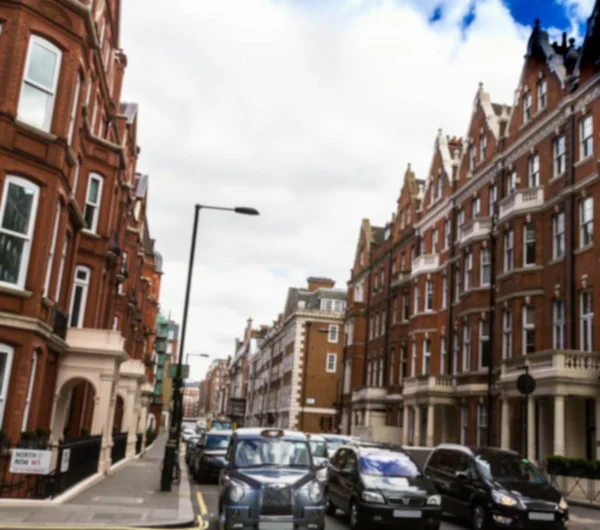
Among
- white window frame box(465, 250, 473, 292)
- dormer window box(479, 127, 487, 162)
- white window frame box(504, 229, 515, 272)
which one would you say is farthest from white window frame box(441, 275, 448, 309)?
white window frame box(504, 229, 515, 272)

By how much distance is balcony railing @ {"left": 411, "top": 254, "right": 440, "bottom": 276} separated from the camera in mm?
39844

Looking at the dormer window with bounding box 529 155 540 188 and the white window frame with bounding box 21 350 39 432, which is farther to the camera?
the dormer window with bounding box 529 155 540 188

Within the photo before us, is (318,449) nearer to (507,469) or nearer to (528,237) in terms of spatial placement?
(507,469)

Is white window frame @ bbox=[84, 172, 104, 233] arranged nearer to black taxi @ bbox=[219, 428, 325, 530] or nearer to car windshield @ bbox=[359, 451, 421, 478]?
car windshield @ bbox=[359, 451, 421, 478]

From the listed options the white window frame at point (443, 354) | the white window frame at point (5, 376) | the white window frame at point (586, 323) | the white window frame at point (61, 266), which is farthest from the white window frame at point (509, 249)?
the white window frame at point (5, 376)

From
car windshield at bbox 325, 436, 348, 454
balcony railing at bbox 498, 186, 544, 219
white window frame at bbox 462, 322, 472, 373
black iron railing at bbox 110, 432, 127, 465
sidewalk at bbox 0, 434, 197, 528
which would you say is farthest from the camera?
white window frame at bbox 462, 322, 472, 373

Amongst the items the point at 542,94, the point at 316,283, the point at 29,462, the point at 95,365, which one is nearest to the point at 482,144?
the point at 542,94

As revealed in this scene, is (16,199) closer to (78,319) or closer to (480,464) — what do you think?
(78,319)

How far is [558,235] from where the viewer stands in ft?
93.2

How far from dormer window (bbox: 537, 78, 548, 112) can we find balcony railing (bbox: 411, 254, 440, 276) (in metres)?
11.5

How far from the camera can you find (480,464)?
1592cm

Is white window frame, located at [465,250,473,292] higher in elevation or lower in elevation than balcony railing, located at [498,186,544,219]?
lower

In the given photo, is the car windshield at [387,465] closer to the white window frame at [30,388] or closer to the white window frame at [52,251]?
the white window frame at [30,388]

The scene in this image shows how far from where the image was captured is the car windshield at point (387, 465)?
15.2 m
